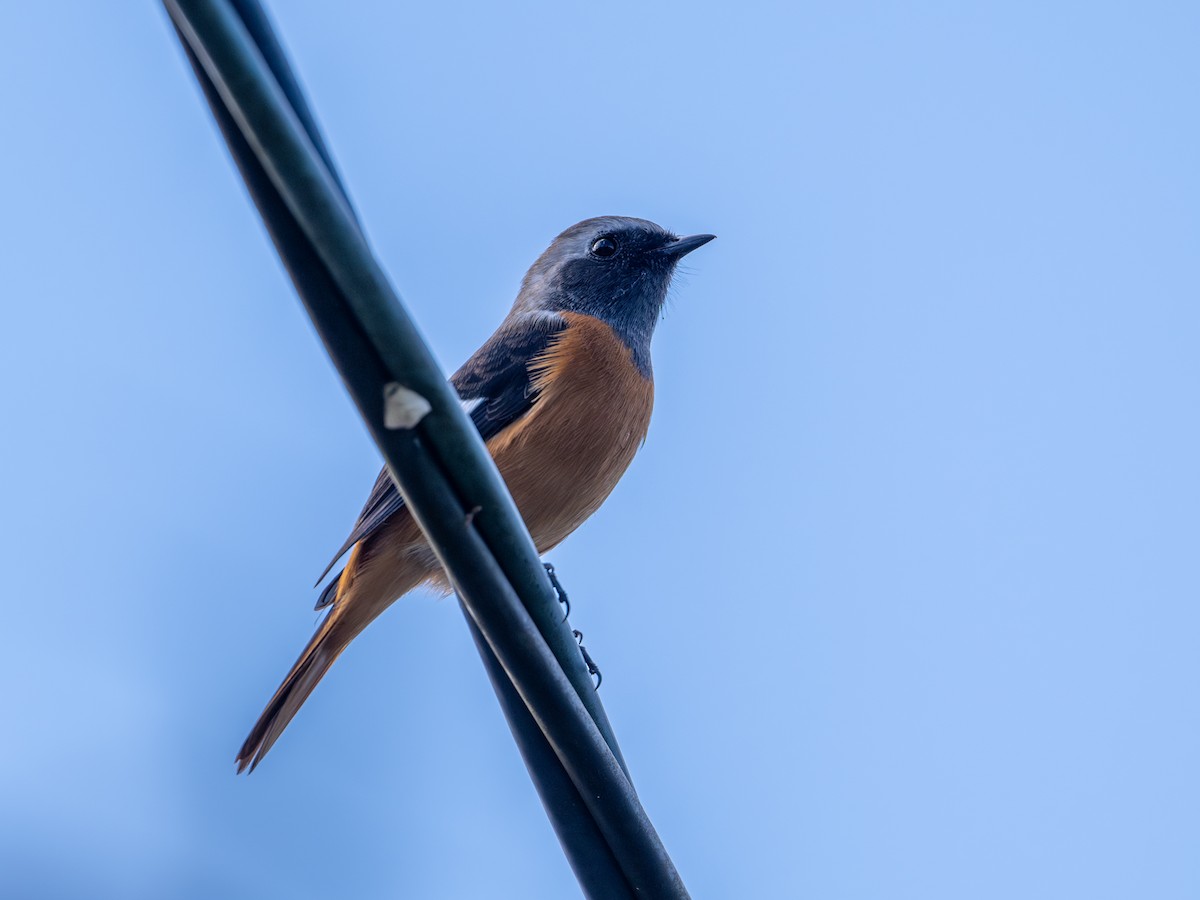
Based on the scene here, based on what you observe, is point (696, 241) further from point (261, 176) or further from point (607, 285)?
point (261, 176)

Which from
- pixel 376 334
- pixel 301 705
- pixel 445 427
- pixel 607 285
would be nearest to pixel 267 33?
pixel 376 334

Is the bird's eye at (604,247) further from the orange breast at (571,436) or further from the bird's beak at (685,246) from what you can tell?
the orange breast at (571,436)

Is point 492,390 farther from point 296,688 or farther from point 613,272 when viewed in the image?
point 613,272

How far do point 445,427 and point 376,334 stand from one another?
16cm

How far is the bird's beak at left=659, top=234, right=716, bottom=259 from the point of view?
228 inches


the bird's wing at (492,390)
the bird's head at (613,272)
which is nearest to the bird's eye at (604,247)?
the bird's head at (613,272)

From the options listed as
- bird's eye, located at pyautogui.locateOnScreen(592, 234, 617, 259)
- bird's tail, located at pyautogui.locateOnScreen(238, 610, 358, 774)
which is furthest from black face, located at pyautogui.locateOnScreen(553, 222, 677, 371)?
bird's tail, located at pyautogui.locateOnScreen(238, 610, 358, 774)

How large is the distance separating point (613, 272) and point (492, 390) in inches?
55.3

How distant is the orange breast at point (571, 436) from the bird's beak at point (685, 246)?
120 cm

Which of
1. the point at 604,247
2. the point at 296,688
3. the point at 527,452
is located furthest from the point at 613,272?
the point at 296,688

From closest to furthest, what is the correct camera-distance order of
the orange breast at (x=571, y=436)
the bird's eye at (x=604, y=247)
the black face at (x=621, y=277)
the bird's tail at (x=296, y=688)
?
the bird's tail at (x=296, y=688), the orange breast at (x=571, y=436), the black face at (x=621, y=277), the bird's eye at (x=604, y=247)

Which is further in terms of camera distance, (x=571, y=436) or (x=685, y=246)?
(x=685, y=246)

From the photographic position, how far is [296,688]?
416cm

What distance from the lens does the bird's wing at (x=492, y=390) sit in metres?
4.15
